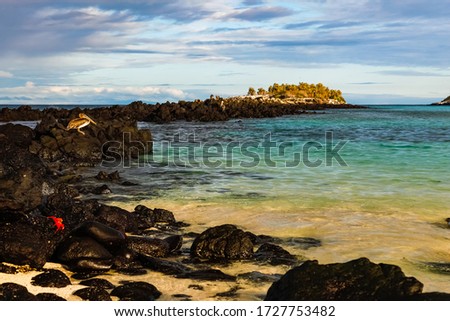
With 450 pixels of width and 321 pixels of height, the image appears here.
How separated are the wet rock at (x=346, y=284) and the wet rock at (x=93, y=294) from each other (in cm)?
189

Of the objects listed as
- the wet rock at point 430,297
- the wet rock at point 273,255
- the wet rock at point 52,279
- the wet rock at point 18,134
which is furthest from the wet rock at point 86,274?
the wet rock at point 18,134

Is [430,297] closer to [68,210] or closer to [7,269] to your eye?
[7,269]

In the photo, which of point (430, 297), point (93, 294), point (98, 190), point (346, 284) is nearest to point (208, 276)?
point (93, 294)

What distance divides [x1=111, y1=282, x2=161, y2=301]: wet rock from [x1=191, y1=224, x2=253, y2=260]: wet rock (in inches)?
62.4

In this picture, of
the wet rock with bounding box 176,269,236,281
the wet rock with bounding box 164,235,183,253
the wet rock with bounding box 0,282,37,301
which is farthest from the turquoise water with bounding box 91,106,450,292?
the wet rock with bounding box 0,282,37,301

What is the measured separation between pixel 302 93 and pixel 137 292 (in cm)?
12570

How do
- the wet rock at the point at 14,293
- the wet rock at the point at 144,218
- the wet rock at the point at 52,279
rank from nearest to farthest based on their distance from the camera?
the wet rock at the point at 14,293 → the wet rock at the point at 52,279 → the wet rock at the point at 144,218

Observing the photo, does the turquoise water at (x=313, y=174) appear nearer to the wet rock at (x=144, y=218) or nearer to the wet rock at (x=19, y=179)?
the wet rock at (x=144, y=218)

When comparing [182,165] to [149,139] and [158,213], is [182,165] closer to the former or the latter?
[149,139]

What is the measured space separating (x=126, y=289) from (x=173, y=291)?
0.58 meters

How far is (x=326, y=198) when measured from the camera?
12.2m

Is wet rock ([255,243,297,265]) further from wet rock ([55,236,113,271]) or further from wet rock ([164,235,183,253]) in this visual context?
wet rock ([55,236,113,271])

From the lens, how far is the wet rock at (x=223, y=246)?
7.41 meters

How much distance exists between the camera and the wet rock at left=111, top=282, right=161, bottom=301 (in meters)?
5.66
